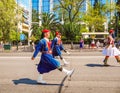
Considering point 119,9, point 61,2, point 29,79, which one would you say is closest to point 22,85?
point 29,79

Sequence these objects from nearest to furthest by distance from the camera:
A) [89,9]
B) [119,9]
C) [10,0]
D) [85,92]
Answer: [85,92] → [10,0] → [119,9] → [89,9]

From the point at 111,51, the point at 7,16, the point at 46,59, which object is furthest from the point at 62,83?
the point at 7,16

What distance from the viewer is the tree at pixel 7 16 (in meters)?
48.7

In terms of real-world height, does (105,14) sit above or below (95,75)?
above

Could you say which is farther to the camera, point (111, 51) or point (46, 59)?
point (111, 51)

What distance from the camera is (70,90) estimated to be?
9.91 metres

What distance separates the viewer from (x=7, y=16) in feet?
158

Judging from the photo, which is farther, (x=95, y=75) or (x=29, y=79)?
(x=95, y=75)

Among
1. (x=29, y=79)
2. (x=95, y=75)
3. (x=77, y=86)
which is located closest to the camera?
(x=77, y=86)

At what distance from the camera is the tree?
4869cm

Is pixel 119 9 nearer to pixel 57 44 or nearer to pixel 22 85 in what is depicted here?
pixel 57 44

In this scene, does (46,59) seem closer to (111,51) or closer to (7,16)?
(111,51)

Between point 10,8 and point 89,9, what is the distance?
61.0 ft

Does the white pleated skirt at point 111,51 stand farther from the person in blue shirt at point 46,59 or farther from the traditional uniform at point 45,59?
the traditional uniform at point 45,59
